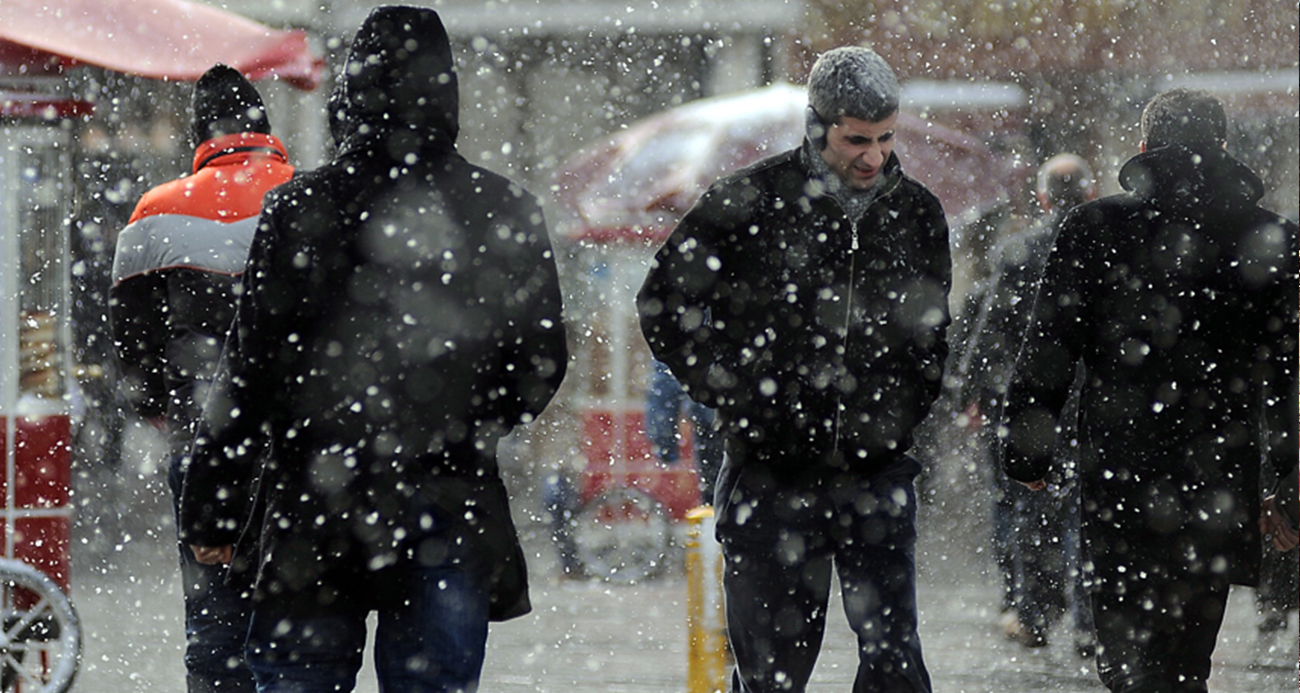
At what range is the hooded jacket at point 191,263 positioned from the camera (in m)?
5.03

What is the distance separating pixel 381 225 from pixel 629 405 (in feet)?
27.9

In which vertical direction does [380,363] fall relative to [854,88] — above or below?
below

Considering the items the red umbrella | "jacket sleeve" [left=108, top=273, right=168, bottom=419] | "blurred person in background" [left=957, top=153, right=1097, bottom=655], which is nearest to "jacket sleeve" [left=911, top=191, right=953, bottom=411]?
"jacket sleeve" [left=108, top=273, right=168, bottom=419]

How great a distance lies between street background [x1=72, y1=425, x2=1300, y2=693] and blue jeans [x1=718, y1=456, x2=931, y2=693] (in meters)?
2.66

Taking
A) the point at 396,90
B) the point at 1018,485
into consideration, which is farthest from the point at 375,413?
the point at 1018,485

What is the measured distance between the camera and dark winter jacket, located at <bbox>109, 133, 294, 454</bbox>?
5023mm

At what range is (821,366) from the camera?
418cm

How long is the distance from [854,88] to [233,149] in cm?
204

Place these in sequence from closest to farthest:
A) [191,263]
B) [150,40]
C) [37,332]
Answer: [191,263] < [37,332] < [150,40]

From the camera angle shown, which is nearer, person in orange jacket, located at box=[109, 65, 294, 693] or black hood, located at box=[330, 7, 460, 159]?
black hood, located at box=[330, 7, 460, 159]

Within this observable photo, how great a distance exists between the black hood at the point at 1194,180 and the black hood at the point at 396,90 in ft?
5.46

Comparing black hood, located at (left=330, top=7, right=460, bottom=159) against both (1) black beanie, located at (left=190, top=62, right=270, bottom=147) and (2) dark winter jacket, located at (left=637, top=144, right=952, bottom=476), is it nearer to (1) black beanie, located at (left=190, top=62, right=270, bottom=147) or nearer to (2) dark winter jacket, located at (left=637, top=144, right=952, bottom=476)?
(2) dark winter jacket, located at (left=637, top=144, right=952, bottom=476)

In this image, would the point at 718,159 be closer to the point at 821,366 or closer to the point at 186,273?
the point at 186,273

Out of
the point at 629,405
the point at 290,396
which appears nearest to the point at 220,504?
the point at 290,396
